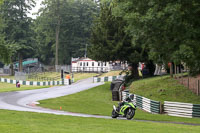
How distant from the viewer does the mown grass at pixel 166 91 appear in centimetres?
2600

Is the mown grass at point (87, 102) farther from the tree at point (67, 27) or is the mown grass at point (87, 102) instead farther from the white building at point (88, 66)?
the tree at point (67, 27)

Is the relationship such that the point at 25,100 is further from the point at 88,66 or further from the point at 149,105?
the point at 88,66

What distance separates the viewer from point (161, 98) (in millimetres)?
27359

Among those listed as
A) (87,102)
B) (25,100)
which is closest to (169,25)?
(87,102)

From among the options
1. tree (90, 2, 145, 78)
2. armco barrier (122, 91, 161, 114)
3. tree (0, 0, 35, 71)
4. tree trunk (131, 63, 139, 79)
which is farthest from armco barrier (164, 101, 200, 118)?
tree (0, 0, 35, 71)

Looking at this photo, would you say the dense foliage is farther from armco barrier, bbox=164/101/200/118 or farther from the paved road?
the paved road

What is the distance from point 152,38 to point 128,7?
2.61m

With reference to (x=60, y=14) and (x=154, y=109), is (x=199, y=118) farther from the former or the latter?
(x=60, y=14)

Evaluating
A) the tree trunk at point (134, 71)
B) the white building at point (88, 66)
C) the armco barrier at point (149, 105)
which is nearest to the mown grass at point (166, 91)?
the armco barrier at point (149, 105)

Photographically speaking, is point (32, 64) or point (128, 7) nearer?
point (128, 7)

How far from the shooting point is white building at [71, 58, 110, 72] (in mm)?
77625

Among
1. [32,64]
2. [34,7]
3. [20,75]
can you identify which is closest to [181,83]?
[20,75]

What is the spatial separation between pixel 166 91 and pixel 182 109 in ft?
20.8

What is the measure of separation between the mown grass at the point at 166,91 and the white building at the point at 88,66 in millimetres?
43667
